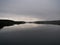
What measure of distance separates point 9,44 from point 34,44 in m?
3.54

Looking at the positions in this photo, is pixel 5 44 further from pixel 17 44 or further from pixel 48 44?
pixel 48 44

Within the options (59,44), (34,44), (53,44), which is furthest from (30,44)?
(59,44)

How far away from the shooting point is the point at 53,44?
41.5 feet

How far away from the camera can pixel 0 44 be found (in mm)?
12656

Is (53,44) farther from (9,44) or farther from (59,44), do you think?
(9,44)

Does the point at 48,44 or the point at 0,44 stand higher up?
the point at 0,44

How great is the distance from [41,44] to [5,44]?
508 cm

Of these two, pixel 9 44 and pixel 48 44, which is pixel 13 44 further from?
pixel 48 44

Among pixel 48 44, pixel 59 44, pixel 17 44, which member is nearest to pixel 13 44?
pixel 17 44

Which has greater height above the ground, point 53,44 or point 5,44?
point 5,44

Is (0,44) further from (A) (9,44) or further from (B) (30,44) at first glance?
(B) (30,44)

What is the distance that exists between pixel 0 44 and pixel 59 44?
322 inches

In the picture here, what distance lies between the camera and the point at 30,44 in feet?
41.9

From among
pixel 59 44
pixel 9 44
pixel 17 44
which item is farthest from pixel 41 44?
pixel 9 44
